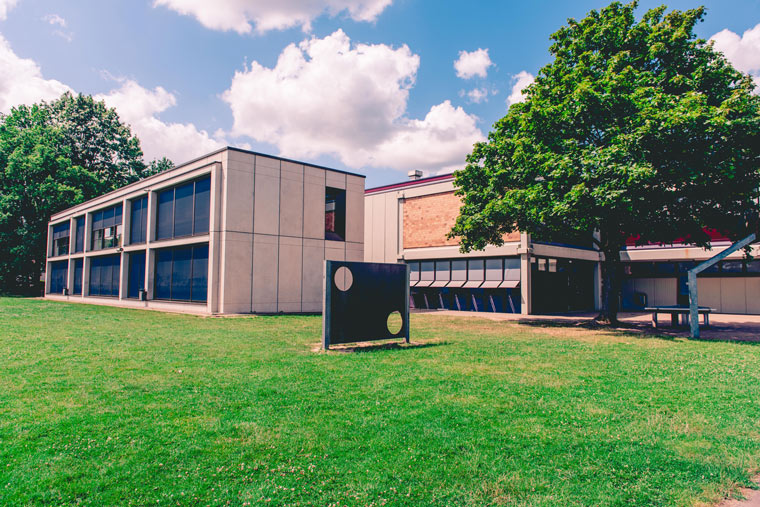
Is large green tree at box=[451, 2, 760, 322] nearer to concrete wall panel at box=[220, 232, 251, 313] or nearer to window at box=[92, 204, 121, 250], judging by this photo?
concrete wall panel at box=[220, 232, 251, 313]

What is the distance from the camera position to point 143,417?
18.2 ft

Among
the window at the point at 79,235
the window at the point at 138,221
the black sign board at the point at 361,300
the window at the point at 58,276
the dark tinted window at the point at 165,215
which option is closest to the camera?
the black sign board at the point at 361,300

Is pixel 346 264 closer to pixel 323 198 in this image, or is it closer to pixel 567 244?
pixel 323 198

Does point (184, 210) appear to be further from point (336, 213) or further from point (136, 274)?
point (336, 213)

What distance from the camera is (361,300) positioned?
39.4 ft

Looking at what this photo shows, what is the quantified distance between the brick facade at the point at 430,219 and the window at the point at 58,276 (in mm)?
31344

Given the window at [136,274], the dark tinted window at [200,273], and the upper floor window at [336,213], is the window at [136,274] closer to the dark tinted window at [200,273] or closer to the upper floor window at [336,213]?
the dark tinted window at [200,273]

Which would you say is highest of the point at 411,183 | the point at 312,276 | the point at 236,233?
the point at 411,183

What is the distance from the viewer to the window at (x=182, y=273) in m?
24.7

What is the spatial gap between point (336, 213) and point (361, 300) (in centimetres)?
1748

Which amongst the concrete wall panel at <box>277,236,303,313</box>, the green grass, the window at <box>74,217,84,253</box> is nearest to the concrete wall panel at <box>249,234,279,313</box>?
the concrete wall panel at <box>277,236,303,313</box>

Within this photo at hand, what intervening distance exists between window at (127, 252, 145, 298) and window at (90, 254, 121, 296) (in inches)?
110

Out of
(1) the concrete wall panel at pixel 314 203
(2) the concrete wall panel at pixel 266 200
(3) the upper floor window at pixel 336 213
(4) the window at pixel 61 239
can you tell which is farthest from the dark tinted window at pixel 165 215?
(4) the window at pixel 61 239

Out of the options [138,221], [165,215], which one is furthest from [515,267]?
[138,221]
